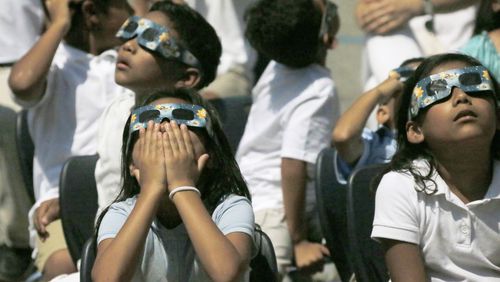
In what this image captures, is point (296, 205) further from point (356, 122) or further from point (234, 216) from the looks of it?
point (234, 216)

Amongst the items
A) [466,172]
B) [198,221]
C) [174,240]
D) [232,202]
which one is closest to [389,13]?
[466,172]

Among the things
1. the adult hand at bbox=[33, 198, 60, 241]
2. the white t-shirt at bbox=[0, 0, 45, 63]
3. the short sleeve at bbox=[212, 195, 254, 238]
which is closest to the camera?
the short sleeve at bbox=[212, 195, 254, 238]

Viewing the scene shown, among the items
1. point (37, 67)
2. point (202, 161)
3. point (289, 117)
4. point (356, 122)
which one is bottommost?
point (289, 117)

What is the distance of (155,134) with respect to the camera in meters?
3.88

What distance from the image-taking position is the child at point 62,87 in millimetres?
5234

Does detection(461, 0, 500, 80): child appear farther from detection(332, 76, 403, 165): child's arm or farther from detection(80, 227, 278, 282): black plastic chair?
detection(80, 227, 278, 282): black plastic chair

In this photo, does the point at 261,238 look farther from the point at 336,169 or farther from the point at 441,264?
the point at 336,169

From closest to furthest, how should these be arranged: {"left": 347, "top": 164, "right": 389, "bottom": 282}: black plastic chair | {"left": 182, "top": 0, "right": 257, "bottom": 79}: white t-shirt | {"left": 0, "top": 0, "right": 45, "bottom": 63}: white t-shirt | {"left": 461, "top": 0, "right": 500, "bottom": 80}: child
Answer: {"left": 347, "top": 164, "right": 389, "bottom": 282}: black plastic chair
{"left": 461, "top": 0, "right": 500, "bottom": 80}: child
{"left": 0, "top": 0, "right": 45, "bottom": 63}: white t-shirt
{"left": 182, "top": 0, "right": 257, "bottom": 79}: white t-shirt

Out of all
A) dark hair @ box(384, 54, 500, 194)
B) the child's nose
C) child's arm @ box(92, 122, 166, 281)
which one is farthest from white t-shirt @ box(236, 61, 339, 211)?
child's arm @ box(92, 122, 166, 281)

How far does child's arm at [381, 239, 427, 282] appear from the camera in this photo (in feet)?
12.6

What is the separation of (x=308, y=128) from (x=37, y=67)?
1.12 meters

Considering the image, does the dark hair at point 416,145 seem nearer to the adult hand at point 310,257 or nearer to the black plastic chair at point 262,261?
the black plastic chair at point 262,261

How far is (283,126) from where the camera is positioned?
17.5 ft

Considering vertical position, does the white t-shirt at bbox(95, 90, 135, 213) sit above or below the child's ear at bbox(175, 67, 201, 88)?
below
